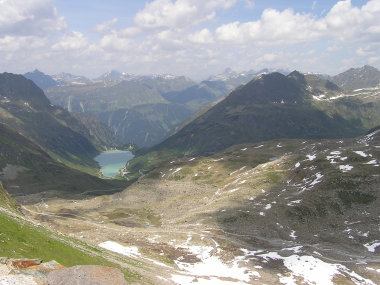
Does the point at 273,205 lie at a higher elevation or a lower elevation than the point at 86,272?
lower

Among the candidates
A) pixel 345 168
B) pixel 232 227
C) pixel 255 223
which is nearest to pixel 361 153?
pixel 345 168

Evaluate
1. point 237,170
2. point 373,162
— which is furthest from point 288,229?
point 237,170

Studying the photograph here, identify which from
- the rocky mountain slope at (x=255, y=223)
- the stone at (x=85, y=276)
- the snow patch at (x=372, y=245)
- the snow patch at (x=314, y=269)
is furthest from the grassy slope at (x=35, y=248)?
the snow patch at (x=372, y=245)

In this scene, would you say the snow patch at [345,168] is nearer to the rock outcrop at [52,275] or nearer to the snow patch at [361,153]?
the snow patch at [361,153]

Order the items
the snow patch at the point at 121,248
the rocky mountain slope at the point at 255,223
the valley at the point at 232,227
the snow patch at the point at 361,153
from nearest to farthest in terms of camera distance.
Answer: the valley at the point at 232,227
the rocky mountain slope at the point at 255,223
the snow patch at the point at 121,248
the snow patch at the point at 361,153

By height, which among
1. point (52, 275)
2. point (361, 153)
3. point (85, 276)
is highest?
point (52, 275)

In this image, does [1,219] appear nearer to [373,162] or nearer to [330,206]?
[330,206]

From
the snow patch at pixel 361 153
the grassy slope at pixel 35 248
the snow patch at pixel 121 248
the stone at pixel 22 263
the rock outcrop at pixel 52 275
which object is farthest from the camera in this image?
the snow patch at pixel 361 153

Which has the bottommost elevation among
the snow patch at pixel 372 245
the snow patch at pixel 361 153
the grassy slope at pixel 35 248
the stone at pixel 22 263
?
the snow patch at pixel 372 245

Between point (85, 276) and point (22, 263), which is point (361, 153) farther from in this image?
point (22, 263)
